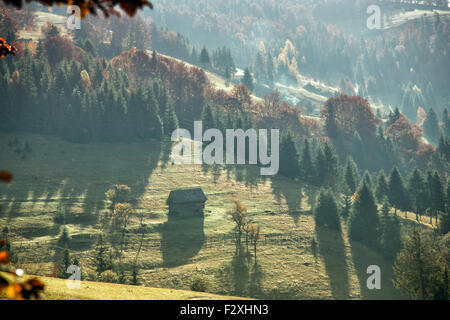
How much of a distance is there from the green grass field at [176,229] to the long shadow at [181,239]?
18 centimetres

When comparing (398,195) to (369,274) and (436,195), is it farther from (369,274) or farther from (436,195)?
(369,274)

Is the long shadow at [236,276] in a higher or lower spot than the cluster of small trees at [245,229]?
lower

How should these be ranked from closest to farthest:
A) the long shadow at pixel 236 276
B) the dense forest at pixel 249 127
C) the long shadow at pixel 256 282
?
the long shadow at pixel 256 282, the long shadow at pixel 236 276, the dense forest at pixel 249 127

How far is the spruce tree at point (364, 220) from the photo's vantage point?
7981 cm

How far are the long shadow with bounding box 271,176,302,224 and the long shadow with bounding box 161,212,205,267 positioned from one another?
20.1m

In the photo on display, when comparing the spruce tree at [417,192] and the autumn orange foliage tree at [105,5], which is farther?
the spruce tree at [417,192]

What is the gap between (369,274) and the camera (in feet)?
222

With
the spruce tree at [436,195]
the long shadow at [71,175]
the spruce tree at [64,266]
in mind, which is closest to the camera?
the spruce tree at [64,266]

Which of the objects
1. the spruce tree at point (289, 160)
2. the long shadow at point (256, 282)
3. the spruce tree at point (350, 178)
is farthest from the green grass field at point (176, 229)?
the spruce tree at point (350, 178)

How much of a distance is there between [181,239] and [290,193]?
34641 millimetres

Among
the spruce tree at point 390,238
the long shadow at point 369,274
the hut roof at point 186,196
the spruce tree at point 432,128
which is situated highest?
the spruce tree at point 432,128

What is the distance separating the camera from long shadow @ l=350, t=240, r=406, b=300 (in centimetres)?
6179

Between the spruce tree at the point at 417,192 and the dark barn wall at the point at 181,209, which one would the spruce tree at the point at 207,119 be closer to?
the dark barn wall at the point at 181,209

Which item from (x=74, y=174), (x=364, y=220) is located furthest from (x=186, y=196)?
(x=364, y=220)
